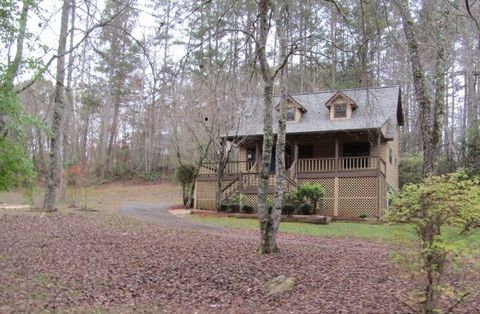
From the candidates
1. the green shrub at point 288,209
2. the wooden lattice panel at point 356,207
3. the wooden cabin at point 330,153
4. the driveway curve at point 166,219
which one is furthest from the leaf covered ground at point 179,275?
the wooden cabin at point 330,153

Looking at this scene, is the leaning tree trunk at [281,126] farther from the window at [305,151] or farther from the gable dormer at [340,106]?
the window at [305,151]

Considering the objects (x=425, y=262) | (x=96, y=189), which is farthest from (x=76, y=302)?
(x=96, y=189)

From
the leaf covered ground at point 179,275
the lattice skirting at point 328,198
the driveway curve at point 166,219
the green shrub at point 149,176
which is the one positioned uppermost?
the green shrub at point 149,176

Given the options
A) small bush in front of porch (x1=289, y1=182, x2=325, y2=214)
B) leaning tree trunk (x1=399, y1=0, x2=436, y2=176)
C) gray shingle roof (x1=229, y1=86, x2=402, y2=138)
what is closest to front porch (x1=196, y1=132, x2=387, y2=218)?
gray shingle roof (x1=229, y1=86, x2=402, y2=138)

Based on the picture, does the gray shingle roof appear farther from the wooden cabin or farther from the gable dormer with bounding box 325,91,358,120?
the gable dormer with bounding box 325,91,358,120

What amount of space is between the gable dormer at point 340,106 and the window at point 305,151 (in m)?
2.38

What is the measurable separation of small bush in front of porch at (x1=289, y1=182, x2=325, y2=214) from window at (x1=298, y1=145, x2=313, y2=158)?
13.4 feet

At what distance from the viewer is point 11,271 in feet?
25.6

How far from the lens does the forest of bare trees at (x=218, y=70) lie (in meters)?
7.54

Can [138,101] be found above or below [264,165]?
above

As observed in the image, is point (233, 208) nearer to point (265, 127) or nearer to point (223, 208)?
point (223, 208)

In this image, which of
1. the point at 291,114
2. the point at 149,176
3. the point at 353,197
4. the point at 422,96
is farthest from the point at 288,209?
the point at 149,176

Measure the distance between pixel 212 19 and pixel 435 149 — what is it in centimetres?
576

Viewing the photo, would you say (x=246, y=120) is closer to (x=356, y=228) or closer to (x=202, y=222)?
(x=202, y=222)
